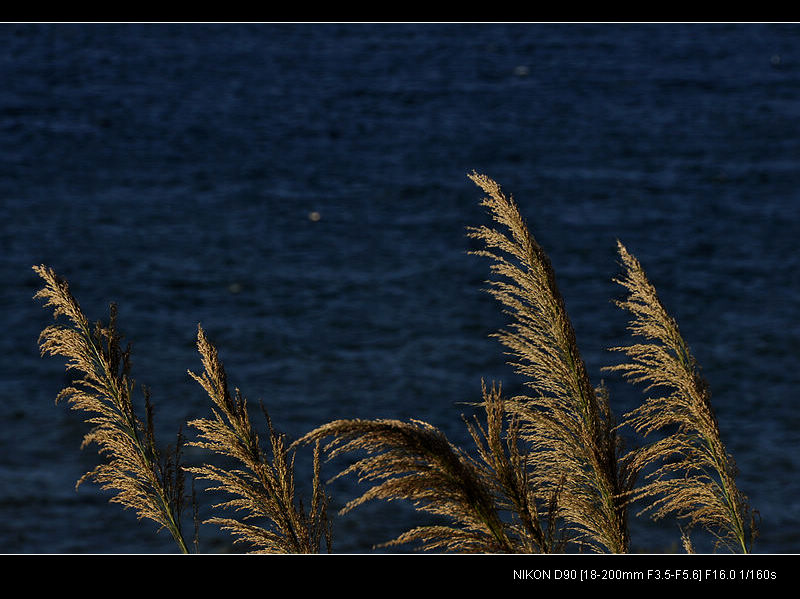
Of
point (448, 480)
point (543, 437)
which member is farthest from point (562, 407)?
point (448, 480)

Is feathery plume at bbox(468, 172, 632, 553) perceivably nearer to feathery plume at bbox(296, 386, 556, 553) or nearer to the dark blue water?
feathery plume at bbox(296, 386, 556, 553)

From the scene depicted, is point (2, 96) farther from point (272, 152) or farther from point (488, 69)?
point (488, 69)

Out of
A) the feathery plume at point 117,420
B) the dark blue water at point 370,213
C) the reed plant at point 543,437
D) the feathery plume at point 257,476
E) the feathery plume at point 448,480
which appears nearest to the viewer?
the feathery plume at point 448,480

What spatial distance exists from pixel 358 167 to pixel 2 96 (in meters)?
10.6

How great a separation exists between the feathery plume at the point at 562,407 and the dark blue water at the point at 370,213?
6026 mm

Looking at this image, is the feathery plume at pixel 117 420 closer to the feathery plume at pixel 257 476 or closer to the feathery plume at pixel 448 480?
the feathery plume at pixel 257 476

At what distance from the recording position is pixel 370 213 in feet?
66.9

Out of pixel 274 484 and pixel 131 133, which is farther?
pixel 131 133

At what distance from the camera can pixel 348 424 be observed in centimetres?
424

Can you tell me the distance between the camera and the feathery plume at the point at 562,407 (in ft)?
17.9

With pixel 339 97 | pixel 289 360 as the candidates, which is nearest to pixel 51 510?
pixel 289 360

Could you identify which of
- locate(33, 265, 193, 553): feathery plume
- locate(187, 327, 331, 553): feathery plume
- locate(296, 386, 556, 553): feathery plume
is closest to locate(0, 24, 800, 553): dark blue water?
locate(33, 265, 193, 553): feathery plume

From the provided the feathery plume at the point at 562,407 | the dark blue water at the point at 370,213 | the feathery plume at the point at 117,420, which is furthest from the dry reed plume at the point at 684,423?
the dark blue water at the point at 370,213

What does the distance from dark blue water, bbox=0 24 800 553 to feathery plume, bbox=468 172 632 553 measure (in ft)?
Answer: 19.8
